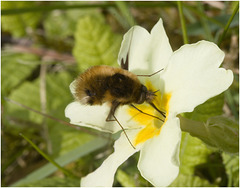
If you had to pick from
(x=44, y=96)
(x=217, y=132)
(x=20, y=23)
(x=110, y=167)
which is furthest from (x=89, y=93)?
(x=20, y=23)

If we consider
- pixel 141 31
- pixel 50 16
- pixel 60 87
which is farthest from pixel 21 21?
pixel 141 31

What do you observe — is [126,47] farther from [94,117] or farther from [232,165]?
[232,165]

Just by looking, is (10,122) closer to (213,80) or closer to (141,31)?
(141,31)

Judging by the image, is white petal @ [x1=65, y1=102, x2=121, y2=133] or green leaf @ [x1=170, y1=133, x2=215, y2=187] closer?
white petal @ [x1=65, y1=102, x2=121, y2=133]

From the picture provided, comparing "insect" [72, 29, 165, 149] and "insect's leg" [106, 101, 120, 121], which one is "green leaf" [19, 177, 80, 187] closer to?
"insect's leg" [106, 101, 120, 121]

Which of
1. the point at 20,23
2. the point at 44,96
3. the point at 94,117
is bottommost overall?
the point at 44,96

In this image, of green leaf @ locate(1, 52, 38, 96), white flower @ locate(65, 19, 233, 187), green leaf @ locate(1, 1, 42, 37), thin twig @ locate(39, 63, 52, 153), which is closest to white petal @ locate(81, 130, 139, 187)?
white flower @ locate(65, 19, 233, 187)
